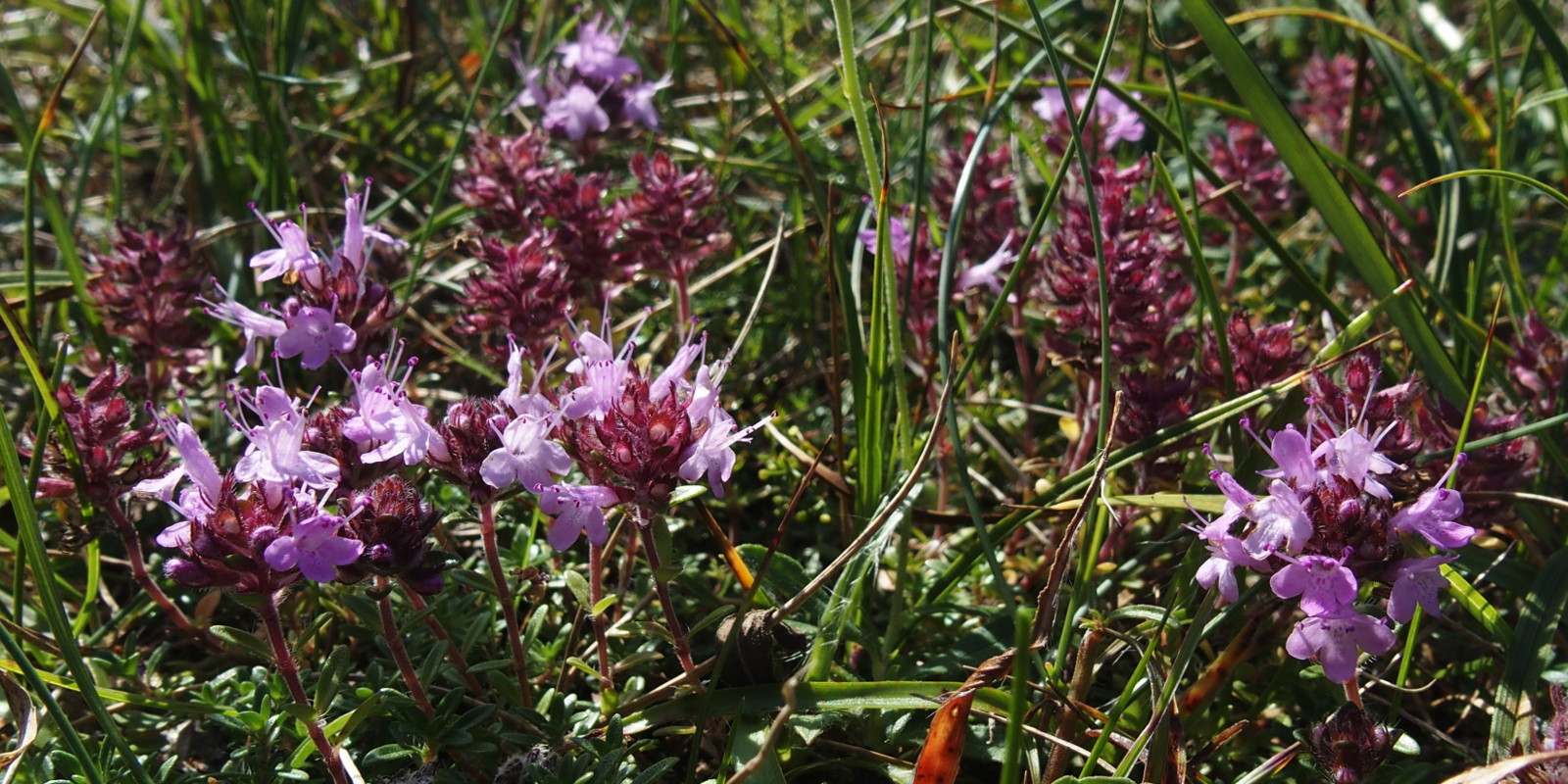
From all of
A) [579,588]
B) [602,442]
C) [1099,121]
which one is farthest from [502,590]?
→ [1099,121]

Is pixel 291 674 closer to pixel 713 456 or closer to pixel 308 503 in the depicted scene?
pixel 308 503

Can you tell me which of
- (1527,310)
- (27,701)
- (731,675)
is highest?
(1527,310)

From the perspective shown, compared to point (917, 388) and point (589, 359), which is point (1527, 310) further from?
point (589, 359)

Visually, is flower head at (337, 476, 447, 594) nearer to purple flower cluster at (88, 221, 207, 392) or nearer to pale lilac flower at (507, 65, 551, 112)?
purple flower cluster at (88, 221, 207, 392)

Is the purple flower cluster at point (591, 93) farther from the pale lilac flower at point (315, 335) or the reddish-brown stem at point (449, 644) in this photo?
the reddish-brown stem at point (449, 644)

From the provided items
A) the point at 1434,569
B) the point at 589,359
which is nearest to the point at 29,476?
the point at 589,359
